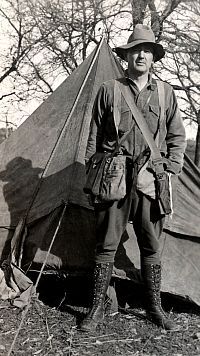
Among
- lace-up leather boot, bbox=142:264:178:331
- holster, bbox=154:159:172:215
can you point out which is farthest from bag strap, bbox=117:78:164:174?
lace-up leather boot, bbox=142:264:178:331

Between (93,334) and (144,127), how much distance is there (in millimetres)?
1567

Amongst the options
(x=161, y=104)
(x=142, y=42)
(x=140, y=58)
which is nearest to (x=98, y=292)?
(x=161, y=104)

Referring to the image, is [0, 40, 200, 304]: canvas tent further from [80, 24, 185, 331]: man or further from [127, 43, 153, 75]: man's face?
[127, 43, 153, 75]: man's face

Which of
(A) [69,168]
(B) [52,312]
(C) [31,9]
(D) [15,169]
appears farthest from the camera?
(C) [31,9]

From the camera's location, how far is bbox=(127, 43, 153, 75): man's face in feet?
13.0

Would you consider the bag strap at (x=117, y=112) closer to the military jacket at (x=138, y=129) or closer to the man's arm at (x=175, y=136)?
the military jacket at (x=138, y=129)

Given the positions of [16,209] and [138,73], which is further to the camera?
[16,209]

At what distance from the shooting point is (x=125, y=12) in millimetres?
13461

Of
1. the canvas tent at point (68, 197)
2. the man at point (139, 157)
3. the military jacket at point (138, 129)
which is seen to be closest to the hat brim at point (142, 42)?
the man at point (139, 157)

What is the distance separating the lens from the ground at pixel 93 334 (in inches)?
146

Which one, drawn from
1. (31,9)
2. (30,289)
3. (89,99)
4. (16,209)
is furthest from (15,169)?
(31,9)

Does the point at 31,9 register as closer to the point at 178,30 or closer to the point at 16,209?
the point at 178,30

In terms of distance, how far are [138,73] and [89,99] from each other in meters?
1.62

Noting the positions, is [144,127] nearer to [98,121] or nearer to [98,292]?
[98,121]
